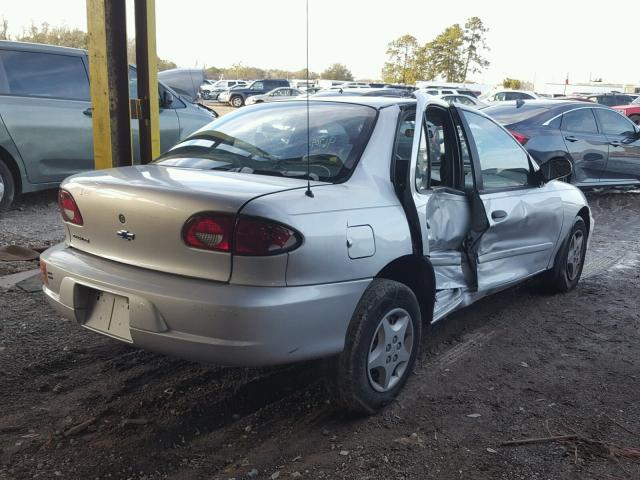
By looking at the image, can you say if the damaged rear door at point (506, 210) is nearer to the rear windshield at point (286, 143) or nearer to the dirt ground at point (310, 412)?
the dirt ground at point (310, 412)

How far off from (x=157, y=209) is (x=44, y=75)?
5412 mm

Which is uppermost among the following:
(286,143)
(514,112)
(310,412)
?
(514,112)

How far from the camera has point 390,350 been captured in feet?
10.2

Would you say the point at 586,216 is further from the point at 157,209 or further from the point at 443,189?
the point at 157,209

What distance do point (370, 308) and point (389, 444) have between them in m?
0.63

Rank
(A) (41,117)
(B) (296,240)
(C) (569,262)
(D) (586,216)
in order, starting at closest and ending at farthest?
1. (B) (296,240)
2. (C) (569,262)
3. (D) (586,216)
4. (A) (41,117)

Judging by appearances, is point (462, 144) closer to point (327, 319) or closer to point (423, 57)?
point (327, 319)

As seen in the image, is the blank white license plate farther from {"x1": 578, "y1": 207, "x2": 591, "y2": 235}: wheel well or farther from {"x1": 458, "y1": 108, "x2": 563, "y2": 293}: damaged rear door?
{"x1": 578, "y1": 207, "x2": 591, "y2": 235}: wheel well

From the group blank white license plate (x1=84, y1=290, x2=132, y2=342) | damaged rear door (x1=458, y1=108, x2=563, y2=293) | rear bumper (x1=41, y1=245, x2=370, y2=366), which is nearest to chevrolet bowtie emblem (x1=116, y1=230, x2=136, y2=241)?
rear bumper (x1=41, y1=245, x2=370, y2=366)

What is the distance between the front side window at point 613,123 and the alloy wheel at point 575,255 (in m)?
5.44

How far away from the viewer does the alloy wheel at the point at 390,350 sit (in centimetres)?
303

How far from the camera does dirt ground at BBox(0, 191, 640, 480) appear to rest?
105 inches

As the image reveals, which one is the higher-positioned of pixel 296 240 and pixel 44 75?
pixel 44 75

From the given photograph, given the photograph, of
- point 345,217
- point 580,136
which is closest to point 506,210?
point 345,217
